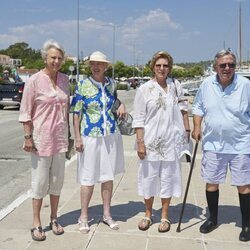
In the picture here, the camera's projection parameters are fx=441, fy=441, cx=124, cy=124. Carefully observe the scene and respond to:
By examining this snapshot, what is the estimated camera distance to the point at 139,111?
4473 mm

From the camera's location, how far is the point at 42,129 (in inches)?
167

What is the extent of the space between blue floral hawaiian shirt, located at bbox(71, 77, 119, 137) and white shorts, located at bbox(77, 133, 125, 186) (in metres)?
0.09

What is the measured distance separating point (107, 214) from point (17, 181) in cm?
298

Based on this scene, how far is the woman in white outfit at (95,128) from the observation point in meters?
4.45

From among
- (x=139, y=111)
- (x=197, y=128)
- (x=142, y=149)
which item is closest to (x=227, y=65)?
(x=197, y=128)

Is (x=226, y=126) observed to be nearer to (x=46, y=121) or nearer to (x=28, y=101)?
(x=46, y=121)

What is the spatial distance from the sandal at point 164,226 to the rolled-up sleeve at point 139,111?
1048 millimetres

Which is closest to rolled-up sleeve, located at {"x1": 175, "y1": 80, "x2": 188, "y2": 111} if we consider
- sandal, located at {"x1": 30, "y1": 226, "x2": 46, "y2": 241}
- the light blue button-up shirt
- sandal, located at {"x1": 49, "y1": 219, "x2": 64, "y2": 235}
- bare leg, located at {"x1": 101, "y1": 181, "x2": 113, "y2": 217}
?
the light blue button-up shirt

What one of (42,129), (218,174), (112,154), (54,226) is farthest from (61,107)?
(218,174)

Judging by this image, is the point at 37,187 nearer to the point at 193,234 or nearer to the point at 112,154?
the point at 112,154

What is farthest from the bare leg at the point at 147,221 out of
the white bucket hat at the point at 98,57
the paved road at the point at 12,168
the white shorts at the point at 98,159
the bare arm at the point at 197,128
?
the paved road at the point at 12,168

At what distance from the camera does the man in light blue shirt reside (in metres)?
4.33

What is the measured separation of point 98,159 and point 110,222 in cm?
72

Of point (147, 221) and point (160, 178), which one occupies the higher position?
point (160, 178)
